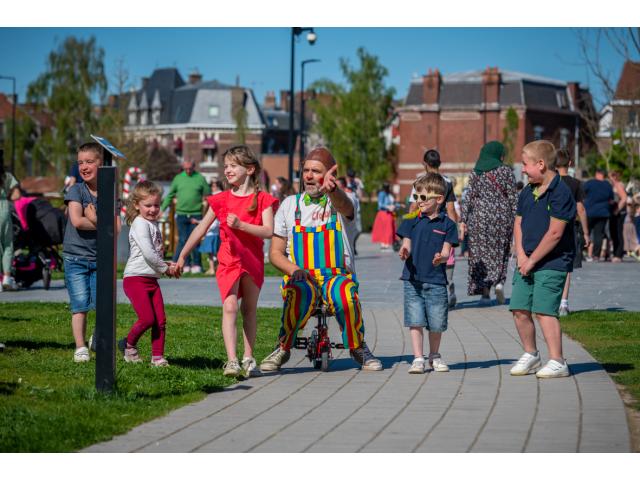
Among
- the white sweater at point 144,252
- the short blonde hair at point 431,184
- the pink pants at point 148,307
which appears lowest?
the pink pants at point 148,307

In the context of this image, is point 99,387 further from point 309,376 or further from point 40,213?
point 40,213

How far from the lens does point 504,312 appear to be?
1298 cm

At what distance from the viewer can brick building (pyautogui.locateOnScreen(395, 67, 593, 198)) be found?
87312mm

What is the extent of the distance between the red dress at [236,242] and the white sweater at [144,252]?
549mm

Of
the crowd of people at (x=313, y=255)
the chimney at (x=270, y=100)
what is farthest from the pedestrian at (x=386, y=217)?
the chimney at (x=270, y=100)

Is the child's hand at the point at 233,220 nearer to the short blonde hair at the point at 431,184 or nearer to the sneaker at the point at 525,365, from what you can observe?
the short blonde hair at the point at 431,184

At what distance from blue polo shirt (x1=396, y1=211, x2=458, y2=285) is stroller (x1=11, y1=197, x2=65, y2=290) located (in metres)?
9.45

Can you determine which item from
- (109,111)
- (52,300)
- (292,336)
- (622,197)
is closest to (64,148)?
(109,111)

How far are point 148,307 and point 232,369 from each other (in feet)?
3.12

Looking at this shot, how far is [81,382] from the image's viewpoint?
300 inches

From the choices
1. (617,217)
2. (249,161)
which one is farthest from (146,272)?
(617,217)

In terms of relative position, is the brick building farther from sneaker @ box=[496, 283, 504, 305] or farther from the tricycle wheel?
the tricycle wheel

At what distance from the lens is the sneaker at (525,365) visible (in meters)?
8.15

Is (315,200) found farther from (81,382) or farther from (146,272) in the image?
(81,382)
